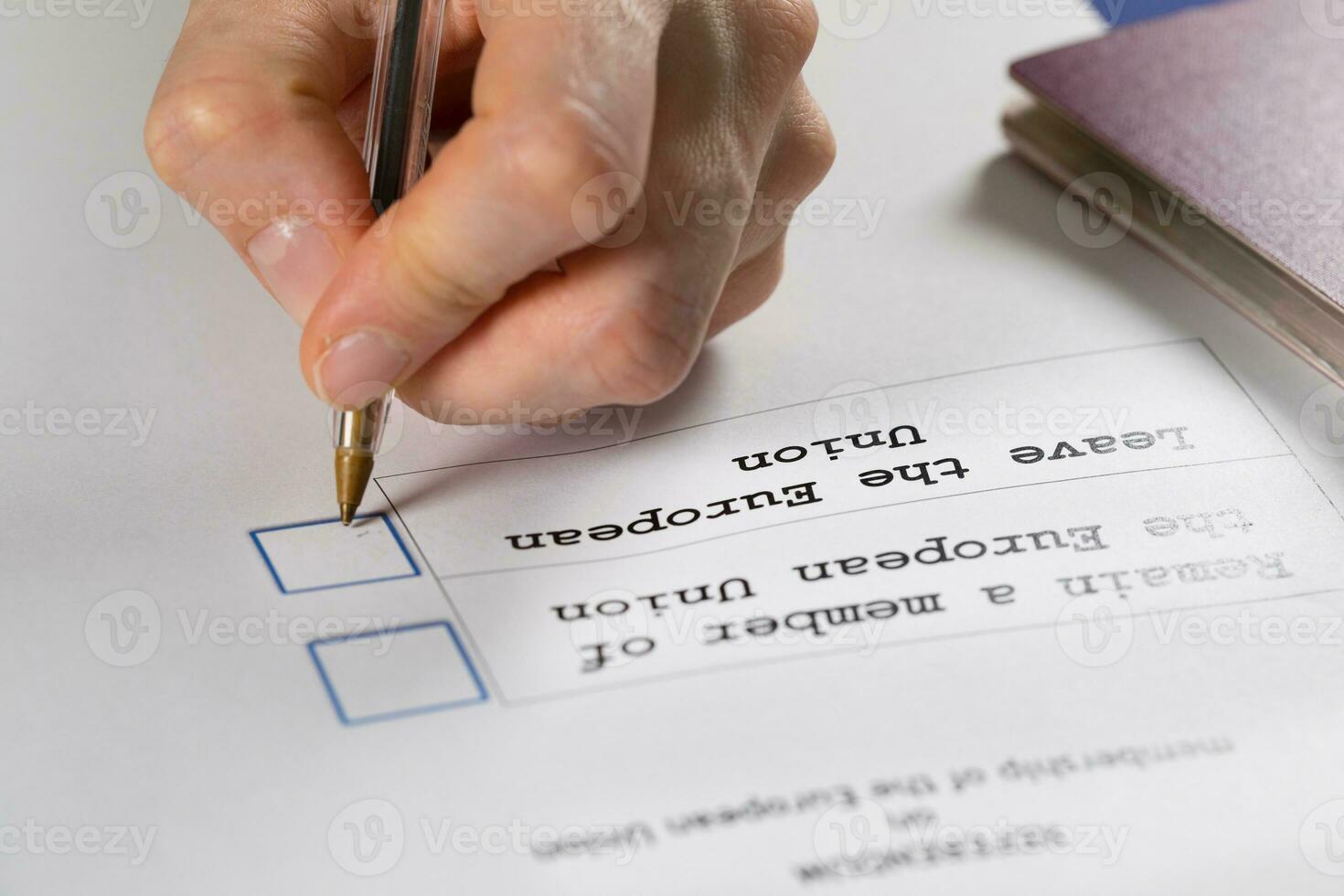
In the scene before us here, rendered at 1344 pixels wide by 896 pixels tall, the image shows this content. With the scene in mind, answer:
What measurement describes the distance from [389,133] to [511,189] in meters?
0.15

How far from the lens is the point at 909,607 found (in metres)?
0.62

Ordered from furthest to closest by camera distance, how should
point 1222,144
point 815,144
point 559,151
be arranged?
point 1222,144 → point 815,144 → point 559,151

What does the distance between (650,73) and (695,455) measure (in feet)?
0.77

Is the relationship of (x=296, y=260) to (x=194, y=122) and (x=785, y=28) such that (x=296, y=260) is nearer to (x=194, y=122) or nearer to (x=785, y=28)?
(x=194, y=122)

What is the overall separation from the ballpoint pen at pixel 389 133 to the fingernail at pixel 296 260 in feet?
0.12

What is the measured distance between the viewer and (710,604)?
62cm

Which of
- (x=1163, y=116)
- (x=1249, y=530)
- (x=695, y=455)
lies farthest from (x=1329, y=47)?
(x=695, y=455)

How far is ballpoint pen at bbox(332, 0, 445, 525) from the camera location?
2.17 ft

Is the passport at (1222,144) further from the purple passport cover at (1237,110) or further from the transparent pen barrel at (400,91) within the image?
the transparent pen barrel at (400,91)

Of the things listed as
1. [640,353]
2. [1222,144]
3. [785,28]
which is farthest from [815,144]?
[1222,144]

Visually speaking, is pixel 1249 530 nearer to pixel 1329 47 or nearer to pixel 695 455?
pixel 695 455

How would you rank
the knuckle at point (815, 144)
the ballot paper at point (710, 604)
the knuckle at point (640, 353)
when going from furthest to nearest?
the knuckle at point (815, 144) → the knuckle at point (640, 353) → the ballot paper at point (710, 604)

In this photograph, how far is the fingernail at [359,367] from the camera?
0.61 meters

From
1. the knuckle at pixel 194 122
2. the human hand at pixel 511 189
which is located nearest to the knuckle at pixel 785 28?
the human hand at pixel 511 189
